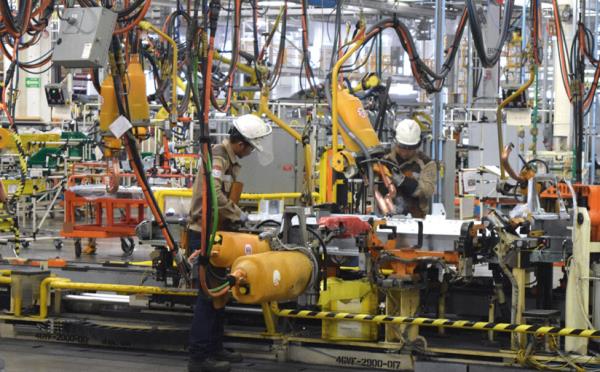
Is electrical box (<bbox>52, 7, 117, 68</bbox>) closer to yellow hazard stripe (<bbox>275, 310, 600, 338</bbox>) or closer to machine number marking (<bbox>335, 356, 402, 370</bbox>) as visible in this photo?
yellow hazard stripe (<bbox>275, 310, 600, 338</bbox>)

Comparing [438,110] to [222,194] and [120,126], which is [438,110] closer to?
[222,194]

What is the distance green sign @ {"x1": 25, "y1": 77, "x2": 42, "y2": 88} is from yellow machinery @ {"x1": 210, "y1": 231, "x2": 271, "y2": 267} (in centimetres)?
1374

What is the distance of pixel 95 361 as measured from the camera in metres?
7.45

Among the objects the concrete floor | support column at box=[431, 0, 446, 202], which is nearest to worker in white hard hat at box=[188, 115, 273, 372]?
the concrete floor

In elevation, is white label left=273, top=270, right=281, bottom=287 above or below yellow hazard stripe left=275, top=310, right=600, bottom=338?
above

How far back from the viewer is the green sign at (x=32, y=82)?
20.0 meters

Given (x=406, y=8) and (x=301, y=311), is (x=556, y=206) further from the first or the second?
(x=406, y=8)

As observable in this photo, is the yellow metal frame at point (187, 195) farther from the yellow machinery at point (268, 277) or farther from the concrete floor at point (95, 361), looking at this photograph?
the yellow machinery at point (268, 277)

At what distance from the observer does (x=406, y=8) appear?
22188 mm

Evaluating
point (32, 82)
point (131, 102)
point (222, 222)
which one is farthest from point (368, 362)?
point (32, 82)

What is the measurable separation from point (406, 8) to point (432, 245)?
15498 mm

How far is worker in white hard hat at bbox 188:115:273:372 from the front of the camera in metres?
7.06

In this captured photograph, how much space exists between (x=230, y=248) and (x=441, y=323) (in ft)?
4.44

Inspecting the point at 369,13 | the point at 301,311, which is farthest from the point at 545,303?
the point at 369,13
